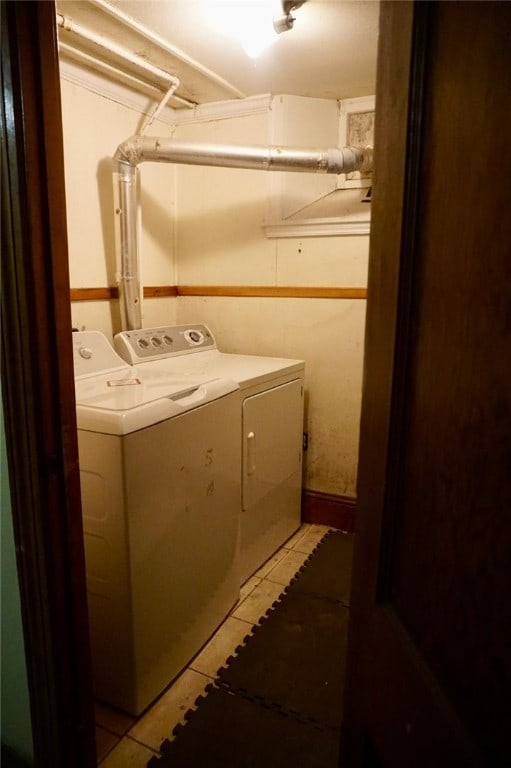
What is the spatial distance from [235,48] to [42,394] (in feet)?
5.63

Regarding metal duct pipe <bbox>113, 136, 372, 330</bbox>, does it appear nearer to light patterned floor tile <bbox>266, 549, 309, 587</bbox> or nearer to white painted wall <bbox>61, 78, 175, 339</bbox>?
white painted wall <bbox>61, 78, 175, 339</bbox>

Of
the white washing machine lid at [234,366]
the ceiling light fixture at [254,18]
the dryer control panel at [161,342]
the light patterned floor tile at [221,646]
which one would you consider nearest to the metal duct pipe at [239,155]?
the ceiling light fixture at [254,18]

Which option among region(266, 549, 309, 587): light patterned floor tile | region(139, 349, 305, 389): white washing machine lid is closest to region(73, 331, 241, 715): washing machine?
region(139, 349, 305, 389): white washing machine lid

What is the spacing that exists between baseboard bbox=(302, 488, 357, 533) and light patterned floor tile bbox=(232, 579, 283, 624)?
2.06 ft

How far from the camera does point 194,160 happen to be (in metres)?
2.20

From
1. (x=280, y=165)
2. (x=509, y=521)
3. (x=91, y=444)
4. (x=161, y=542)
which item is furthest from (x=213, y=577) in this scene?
(x=280, y=165)

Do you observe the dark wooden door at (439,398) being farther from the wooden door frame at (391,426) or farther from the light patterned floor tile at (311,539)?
the light patterned floor tile at (311,539)

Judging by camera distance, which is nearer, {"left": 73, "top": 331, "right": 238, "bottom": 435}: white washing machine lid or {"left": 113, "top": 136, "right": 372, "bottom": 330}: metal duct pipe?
{"left": 73, "top": 331, "right": 238, "bottom": 435}: white washing machine lid

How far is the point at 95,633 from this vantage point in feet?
4.83

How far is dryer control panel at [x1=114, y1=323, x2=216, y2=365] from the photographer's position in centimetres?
212

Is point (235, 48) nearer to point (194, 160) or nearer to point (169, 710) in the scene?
point (194, 160)

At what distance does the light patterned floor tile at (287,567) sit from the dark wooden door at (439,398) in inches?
60.9

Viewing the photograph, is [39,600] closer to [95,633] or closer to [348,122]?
[95,633]

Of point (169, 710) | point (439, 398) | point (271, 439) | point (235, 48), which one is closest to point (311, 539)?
point (271, 439)
